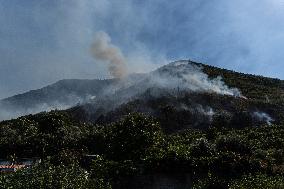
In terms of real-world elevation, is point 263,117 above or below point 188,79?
below

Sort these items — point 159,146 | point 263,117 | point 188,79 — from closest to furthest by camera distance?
point 159,146, point 263,117, point 188,79

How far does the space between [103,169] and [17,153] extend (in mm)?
22669

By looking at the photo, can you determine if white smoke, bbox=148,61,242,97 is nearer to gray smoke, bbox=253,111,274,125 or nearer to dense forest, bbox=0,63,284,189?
dense forest, bbox=0,63,284,189

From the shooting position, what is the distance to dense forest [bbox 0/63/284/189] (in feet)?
139

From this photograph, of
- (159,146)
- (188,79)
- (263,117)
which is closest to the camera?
(159,146)

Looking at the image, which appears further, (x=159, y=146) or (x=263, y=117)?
(x=263, y=117)

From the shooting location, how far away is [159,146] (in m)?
53.2

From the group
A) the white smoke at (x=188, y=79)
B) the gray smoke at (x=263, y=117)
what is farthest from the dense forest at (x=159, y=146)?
the white smoke at (x=188, y=79)

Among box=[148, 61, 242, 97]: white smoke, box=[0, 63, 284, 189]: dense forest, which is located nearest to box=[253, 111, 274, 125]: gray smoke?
box=[0, 63, 284, 189]: dense forest

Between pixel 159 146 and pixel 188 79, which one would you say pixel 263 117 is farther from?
pixel 159 146

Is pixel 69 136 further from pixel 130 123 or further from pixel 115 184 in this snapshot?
pixel 115 184

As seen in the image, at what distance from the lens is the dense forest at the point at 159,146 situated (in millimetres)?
42438

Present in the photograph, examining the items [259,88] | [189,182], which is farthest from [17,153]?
[259,88]

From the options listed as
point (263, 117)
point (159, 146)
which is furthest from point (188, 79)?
point (159, 146)
